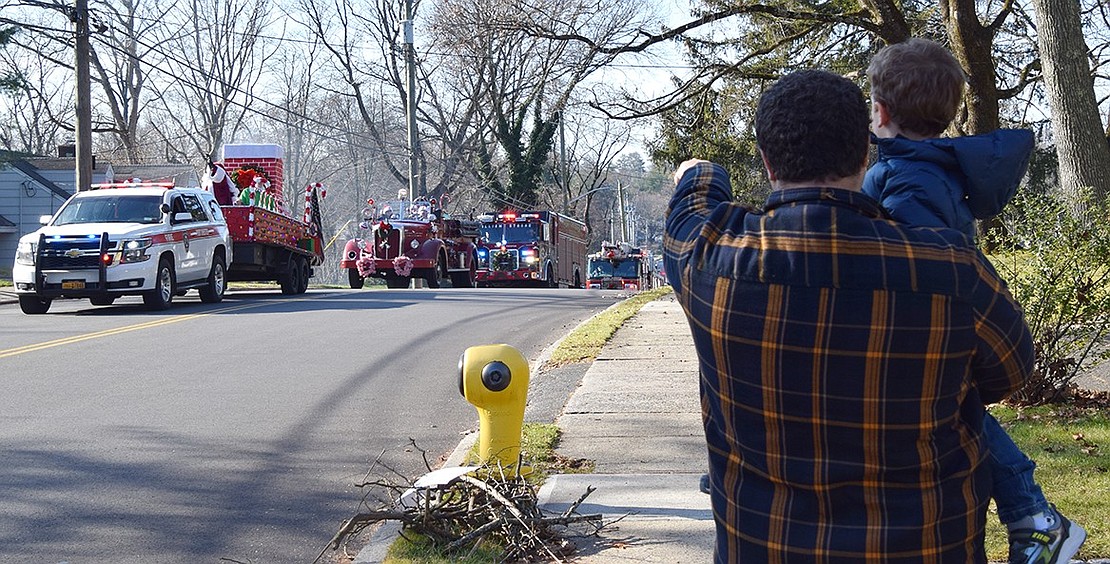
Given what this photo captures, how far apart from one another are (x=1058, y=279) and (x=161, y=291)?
48.7 feet

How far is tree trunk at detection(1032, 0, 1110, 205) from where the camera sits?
10.7 meters

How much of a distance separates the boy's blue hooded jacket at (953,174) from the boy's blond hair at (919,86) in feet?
0.40

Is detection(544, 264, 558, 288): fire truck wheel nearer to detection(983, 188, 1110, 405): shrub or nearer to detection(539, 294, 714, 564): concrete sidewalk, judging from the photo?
detection(539, 294, 714, 564): concrete sidewalk

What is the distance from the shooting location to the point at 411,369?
11.6 metres

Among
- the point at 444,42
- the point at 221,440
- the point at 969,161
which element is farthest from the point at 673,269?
the point at 444,42

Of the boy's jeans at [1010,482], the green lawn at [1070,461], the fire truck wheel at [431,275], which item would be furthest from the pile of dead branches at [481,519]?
the fire truck wheel at [431,275]

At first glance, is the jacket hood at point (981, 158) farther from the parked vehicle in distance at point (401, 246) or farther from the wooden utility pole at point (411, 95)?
the wooden utility pole at point (411, 95)

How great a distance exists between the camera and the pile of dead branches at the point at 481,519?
4.93 m

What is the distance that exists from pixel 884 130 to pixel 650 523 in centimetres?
276

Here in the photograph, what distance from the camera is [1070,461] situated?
6168mm

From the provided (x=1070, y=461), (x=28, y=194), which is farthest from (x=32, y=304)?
(x=28, y=194)

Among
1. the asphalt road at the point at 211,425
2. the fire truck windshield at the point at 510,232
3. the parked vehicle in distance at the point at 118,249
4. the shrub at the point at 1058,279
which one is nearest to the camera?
the asphalt road at the point at 211,425

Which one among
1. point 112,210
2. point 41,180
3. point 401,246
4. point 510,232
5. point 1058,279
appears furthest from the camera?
point 41,180

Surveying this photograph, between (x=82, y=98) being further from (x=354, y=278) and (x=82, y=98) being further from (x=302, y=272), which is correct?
(x=354, y=278)
